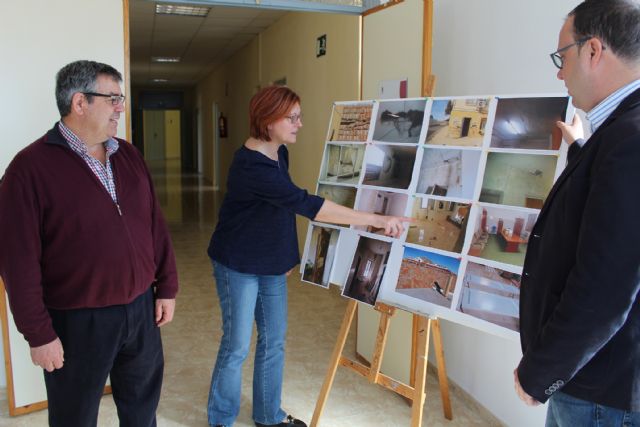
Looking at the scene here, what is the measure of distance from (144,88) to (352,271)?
18913mm

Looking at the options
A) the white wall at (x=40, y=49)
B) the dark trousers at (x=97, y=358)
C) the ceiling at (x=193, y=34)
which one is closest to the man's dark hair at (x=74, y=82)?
the dark trousers at (x=97, y=358)

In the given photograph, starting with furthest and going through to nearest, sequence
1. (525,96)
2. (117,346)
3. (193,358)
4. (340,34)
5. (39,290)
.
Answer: (340,34) → (193,358) → (525,96) → (117,346) → (39,290)

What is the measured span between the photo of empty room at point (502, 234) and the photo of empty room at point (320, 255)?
26.4 inches

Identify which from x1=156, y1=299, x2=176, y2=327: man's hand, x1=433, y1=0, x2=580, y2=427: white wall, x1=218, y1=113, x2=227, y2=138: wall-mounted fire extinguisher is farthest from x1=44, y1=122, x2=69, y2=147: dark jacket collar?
x1=218, y1=113, x2=227, y2=138: wall-mounted fire extinguisher

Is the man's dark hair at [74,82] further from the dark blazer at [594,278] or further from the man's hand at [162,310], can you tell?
the dark blazer at [594,278]

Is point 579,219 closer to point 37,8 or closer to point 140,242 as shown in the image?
point 140,242

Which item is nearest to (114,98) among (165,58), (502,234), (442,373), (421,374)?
(502,234)

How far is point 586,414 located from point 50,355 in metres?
1.44

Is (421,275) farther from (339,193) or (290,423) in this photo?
(290,423)

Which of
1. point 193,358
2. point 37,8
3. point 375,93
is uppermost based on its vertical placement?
point 37,8

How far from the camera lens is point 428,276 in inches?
80.7

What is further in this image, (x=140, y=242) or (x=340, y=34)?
(x=340, y=34)

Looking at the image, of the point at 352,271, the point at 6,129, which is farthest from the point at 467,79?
the point at 6,129

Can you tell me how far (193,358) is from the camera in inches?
133
